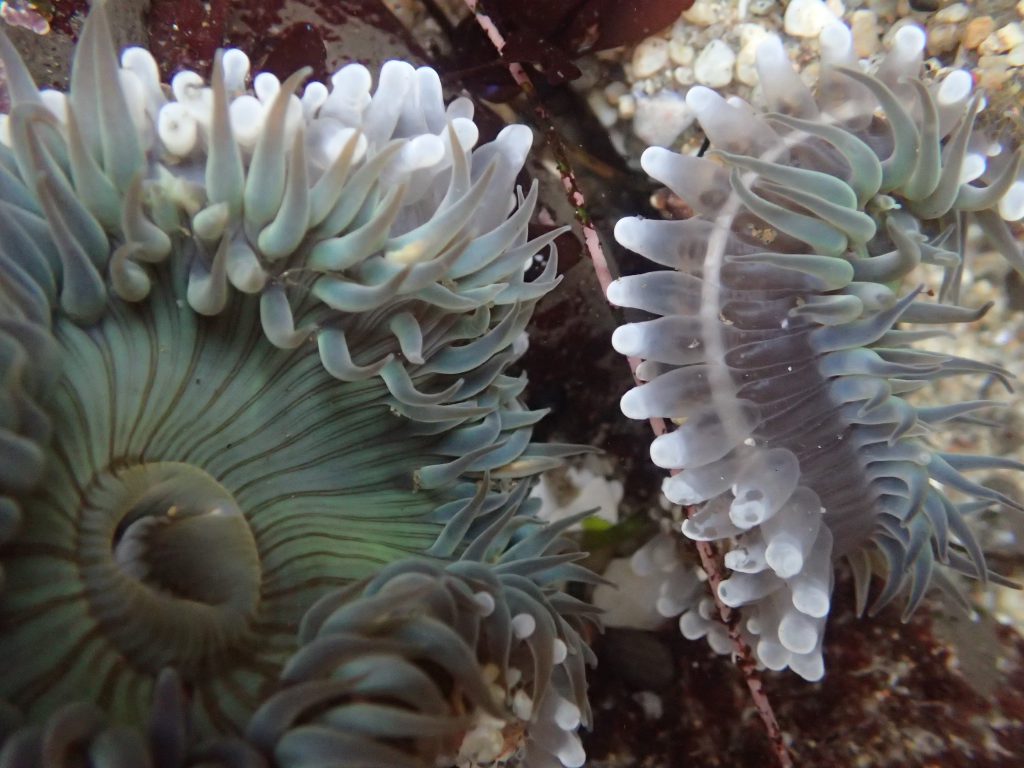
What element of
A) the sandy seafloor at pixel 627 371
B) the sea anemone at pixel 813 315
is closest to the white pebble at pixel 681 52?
the sandy seafloor at pixel 627 371

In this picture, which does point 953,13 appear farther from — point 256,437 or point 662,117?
point 256,437

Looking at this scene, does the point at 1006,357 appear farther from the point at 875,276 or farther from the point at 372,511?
the point at 372,511

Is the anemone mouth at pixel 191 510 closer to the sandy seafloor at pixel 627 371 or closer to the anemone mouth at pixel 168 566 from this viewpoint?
the anemone mouth at pixel 168 566

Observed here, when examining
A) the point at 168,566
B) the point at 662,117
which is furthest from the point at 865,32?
the point at 168,566

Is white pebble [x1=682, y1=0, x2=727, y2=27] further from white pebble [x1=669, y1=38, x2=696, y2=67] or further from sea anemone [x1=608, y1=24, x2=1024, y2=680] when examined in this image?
sea anemone [x1=608, y1=24, x2=1024, y2=680]

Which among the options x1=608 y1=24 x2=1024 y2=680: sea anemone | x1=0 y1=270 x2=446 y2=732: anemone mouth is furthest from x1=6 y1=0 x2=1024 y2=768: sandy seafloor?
x1=0 y1=270 x2=446 y2=732: anemone mouth

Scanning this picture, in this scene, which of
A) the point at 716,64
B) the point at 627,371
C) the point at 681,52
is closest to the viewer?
the point at 716,64
